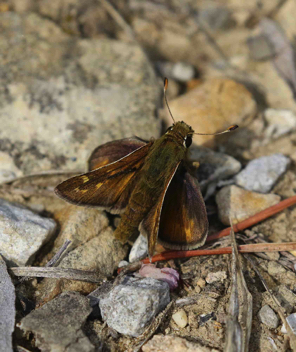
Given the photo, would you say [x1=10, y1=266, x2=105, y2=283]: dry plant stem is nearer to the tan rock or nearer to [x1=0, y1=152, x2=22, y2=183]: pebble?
[x1=0, y1=152, x2=22, y2=183]: pebble

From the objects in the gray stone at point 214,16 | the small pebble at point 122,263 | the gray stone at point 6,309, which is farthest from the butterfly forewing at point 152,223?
the gray stone at point 214,16

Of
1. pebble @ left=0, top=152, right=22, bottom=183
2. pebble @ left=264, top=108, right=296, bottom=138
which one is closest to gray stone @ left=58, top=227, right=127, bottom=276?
pebble @ left=0, top=152, right=22, bottom=183

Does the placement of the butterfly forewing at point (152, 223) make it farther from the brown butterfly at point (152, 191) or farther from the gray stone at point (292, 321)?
the gray stone at point (292, 321)

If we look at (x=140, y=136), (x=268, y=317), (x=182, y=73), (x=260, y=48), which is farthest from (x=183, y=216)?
(x=260, y=48)

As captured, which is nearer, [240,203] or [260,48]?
[240,203]

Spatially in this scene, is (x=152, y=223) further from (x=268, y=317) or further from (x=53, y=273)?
(x=268, y=317)

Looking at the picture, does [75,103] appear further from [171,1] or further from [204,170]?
[171,1]
